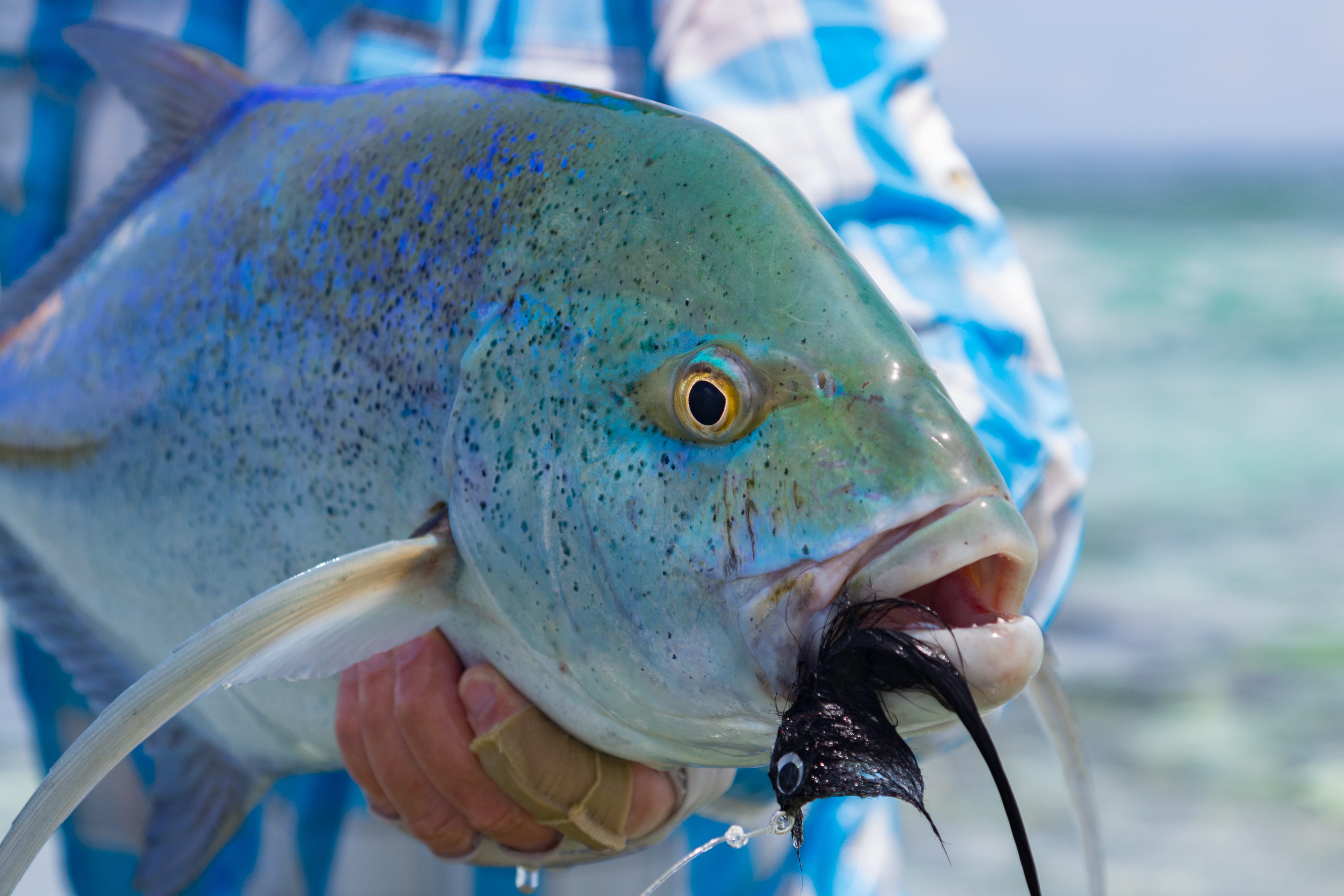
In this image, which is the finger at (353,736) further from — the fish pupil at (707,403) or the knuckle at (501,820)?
the fish pupil at (707,403)

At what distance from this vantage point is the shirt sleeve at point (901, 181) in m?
1.50

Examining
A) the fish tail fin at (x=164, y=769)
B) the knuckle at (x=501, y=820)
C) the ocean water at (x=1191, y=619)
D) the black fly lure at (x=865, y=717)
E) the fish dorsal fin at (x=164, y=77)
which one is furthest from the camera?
the ocean water at (x=1191, y=619)

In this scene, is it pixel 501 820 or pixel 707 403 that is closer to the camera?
pixel 707 403

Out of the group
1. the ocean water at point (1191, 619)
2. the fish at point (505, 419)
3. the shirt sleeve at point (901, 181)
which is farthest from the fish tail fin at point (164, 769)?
the ocean water at point (1191, 619)

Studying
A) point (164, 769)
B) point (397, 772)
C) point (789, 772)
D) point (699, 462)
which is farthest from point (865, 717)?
point (164, 769)

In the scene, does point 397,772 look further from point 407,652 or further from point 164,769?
point 164,769

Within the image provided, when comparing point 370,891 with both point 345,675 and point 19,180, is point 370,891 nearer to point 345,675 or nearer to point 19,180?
point 345,675

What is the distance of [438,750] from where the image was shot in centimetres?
120

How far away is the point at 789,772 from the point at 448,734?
1.45 ft

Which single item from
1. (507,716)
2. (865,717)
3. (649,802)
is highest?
(865,717)

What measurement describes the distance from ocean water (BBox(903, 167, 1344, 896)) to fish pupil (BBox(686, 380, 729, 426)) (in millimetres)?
1781

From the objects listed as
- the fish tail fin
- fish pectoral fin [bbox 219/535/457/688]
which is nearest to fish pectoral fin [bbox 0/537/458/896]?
fish pectoral fin [bbox 219/535/457/688]

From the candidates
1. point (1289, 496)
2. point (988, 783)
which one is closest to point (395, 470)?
point (988, 783)

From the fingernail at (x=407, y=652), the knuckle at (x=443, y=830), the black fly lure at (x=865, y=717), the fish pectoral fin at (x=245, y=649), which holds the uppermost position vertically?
the black fly lure at (x=865, y=717)
